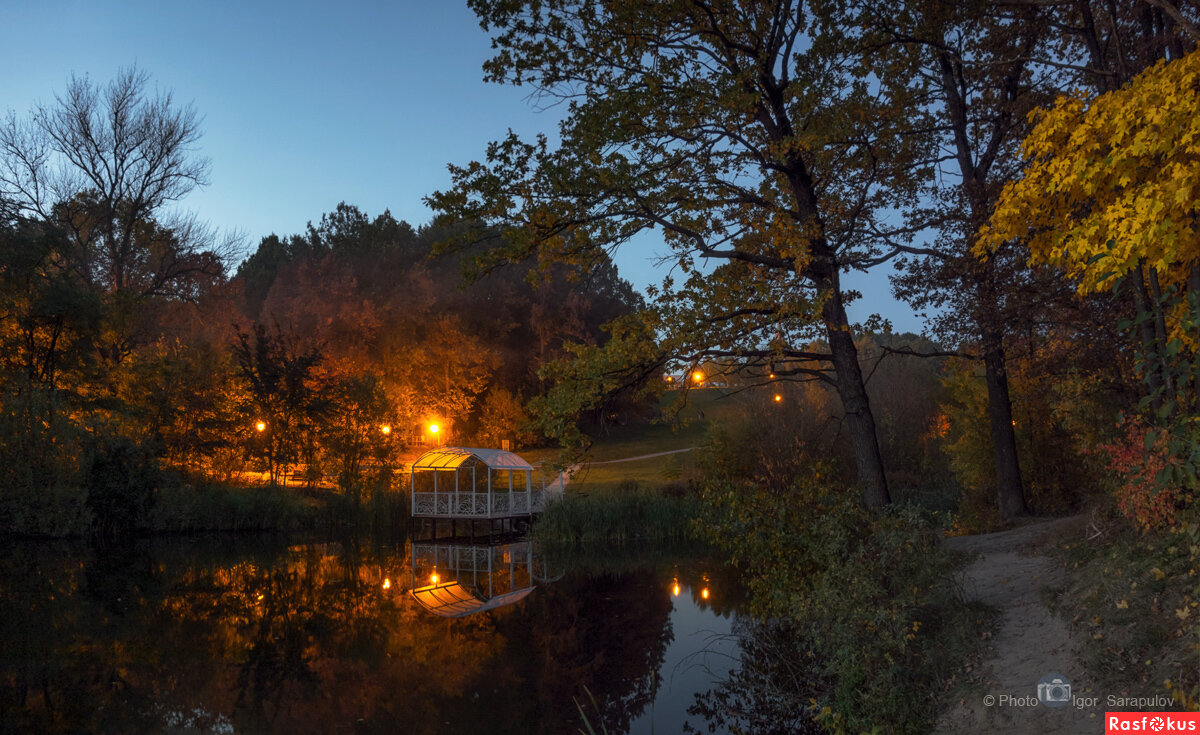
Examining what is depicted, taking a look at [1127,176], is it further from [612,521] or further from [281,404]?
[281,404]

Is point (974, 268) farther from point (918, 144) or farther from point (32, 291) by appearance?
point (32, 291)

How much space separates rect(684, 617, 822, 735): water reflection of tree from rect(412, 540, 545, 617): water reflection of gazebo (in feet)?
18.0

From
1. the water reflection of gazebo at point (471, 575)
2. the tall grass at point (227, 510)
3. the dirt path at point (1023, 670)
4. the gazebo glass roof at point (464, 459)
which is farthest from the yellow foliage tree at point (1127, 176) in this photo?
the tall grass at point (227, 510)

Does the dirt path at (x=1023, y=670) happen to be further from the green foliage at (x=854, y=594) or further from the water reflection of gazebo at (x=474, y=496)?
the water reflection of gazebo at (x=474, y=496)

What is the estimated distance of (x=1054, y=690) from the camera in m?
5.23

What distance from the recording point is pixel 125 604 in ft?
44.3

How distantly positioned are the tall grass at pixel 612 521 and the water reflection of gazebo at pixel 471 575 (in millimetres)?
1042

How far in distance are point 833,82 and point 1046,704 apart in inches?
333

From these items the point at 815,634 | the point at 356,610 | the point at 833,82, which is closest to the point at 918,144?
the point at 833,82

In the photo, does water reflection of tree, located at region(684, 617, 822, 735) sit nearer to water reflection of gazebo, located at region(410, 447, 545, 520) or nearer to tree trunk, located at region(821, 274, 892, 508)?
tree trunk, located at region(821, 274, 892, 508)

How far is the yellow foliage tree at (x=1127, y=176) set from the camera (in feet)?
17.9

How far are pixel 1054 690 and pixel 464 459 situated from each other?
67.5 ft

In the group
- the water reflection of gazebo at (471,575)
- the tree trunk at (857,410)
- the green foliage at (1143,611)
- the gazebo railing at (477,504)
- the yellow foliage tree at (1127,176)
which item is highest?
the yellow foliage tree at (1127,176)

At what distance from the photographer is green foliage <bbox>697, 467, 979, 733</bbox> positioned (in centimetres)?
616
